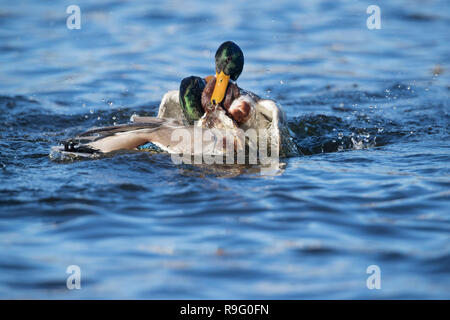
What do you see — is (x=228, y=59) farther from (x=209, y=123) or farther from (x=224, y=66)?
(x=209, y=123)

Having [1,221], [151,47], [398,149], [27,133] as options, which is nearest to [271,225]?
[1,221]

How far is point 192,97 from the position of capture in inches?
224

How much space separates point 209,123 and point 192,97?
252mm

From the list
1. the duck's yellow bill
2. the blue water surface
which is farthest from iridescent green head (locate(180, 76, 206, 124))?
the blue water surface

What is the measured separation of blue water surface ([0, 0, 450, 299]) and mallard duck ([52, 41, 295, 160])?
15 cm

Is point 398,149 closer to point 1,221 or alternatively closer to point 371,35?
point 1,221

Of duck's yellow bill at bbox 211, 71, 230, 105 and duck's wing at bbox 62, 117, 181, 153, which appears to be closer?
duck's wing at bbox 62, 117, 181, 153

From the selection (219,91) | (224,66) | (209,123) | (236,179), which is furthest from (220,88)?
(236,179)

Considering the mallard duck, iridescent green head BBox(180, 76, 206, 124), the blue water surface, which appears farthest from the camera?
iridescent green head BBox(180, 76, 206, 124)

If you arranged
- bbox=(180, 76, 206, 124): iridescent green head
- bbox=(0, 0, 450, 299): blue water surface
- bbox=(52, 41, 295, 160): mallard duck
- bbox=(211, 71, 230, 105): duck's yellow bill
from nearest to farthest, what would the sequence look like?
bbox=(0, 0, 450, 299): blue water surface
bbox=(52, 41, 295, 160): mallard duck
bbox=(211, 71, 230, 105): duck's yellow bill
bbox=(180, 76, 206, 124): iridescent green head

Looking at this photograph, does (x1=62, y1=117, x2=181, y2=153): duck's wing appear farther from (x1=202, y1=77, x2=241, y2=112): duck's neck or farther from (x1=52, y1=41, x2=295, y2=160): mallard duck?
(x1=202, y1=77, x2=241, y2=112): duck's neck

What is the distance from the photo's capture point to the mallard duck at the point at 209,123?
17.8ft

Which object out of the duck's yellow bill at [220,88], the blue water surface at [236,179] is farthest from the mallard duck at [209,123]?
the blue water surface at [236,179]

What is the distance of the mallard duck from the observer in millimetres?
5414
